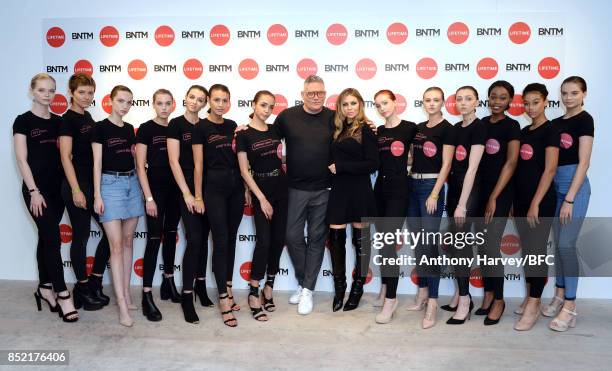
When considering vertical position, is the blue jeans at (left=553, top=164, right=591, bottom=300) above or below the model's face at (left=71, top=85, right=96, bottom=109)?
below

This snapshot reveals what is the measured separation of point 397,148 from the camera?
10.2ft

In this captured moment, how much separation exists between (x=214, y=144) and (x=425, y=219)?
4.73ft

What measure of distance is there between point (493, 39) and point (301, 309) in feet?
8.20

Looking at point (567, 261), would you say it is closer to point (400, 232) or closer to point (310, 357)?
point (400, 232)

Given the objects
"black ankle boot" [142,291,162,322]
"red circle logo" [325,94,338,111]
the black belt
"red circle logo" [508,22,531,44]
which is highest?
"red circle logo" [508,22,531,44]

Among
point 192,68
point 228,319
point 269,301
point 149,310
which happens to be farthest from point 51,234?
point 192,68

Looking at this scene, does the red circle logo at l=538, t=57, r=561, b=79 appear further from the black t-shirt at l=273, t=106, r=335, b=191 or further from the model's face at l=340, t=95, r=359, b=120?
the black t-shirt at l=273, t=106, r=335, b=191

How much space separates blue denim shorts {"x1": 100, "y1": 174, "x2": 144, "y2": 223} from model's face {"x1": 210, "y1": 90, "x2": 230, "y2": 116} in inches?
28.2

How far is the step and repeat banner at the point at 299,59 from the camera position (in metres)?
3.64

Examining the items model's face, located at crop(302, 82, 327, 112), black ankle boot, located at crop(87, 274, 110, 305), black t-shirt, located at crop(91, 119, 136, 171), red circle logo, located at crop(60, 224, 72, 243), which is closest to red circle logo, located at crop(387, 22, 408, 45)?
model's face, located at crop(302, 82, 327, 112)

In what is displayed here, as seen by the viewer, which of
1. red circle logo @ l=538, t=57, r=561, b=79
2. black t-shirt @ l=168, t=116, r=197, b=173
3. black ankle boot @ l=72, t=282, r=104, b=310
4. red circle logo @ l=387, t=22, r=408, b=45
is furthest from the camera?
red circle logo @ l=387, t=22, r=408, b=45

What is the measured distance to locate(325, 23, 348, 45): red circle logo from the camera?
12.3ft

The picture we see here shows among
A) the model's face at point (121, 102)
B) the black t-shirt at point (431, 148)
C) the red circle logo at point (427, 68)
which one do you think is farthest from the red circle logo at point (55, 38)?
the black t-shirt at point (431, 148)

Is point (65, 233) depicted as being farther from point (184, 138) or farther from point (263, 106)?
point (263, 106)
